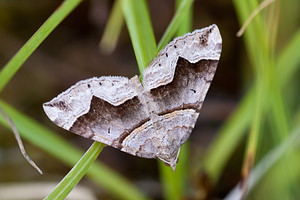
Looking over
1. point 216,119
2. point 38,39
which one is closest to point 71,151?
point 38,39

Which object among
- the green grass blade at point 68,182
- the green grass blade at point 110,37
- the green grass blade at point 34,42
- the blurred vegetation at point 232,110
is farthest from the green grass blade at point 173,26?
the green grass blade at point 110,37

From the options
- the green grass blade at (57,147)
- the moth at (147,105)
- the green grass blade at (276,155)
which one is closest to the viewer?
the moth at (147,105)

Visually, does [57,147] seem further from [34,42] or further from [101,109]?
[34,42]

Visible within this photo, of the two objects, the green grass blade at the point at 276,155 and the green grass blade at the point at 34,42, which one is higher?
the green grass blade at the point at 34,42

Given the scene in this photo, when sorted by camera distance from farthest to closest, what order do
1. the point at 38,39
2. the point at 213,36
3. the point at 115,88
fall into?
the point at 115,88, the point at 213,36, the point at 38,39

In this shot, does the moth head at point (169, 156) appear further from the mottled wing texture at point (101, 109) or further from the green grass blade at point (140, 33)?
the green grass blade at point (140, 33)

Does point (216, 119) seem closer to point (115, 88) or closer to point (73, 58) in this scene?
point (73, 58)

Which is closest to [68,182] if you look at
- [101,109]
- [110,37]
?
[101,109]
